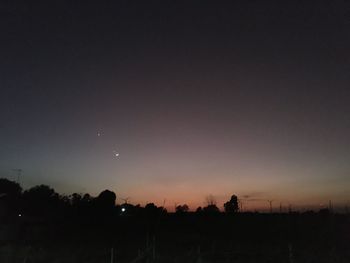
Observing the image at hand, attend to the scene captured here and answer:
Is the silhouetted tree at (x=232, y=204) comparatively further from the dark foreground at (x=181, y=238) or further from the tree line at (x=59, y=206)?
the dark foreground at (x=181, y=238)

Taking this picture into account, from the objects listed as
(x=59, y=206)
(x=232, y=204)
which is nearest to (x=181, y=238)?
(x=59, y=206)

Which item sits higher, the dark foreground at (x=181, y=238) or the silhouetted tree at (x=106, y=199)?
the silhouetted tree at (x=106, y=199)

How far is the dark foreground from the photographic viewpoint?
121 feet

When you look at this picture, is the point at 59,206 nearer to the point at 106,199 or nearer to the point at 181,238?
the point at 106,199

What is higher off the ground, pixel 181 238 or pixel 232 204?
pixel 232 204

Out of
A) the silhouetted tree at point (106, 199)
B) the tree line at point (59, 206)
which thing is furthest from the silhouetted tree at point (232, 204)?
the silhouetted tree at point (106, 199)

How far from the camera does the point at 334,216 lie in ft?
192

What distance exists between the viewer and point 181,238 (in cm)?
5334

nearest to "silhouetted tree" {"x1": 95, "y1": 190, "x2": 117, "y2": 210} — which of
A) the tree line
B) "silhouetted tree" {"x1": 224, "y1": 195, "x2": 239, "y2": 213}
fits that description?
the tree line

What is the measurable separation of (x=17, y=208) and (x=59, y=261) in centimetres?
4262

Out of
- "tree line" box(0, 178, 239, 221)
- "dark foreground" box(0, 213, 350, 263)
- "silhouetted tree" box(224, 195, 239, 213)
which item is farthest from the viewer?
"silhouetted tree" box(224, 195, 239, 213)

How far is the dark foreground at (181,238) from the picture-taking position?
3703cm

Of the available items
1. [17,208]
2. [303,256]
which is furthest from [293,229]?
[17,208]

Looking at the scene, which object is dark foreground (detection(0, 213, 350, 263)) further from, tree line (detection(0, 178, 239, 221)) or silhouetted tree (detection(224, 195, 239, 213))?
silhouetted tree (detection(224, 195, 239, 213))
